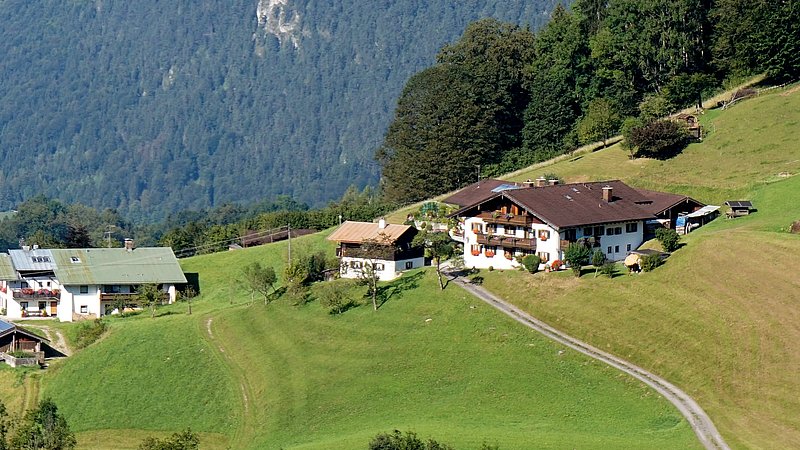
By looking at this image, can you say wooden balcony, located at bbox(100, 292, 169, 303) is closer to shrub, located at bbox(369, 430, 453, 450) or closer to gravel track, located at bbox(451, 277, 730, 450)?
gravel track, located at bbox(451, 277, 730, 450)

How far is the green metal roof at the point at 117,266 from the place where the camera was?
4117 inches

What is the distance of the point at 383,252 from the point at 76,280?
29068mm

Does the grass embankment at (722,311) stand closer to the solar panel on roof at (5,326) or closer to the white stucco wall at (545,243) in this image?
the white stucco wall at (545,243)

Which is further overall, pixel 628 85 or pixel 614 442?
pixel 628 85

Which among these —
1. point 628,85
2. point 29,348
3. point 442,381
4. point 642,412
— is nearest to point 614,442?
point 642,412

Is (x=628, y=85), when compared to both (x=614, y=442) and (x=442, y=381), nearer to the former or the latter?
(x=442, y=381)

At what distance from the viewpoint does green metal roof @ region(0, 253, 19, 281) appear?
10600 cm

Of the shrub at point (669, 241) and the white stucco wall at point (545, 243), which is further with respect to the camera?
the white stucco wall at point (545, 243)

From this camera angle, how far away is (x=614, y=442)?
5544cm

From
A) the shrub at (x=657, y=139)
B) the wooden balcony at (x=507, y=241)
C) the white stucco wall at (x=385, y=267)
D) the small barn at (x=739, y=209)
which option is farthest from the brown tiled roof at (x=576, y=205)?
the shrub at (x=657, y=139)

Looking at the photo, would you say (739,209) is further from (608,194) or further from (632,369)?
(632,369)

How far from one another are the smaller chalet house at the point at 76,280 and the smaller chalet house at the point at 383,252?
18.4 m

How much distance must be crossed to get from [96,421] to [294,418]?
1489 centimetres

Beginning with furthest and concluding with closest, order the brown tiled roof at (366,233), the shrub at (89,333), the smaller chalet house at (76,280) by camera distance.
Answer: the smaller chalet house at (76,280)
the brown tiled roof at (366,233)
the shrub at (89,333)
